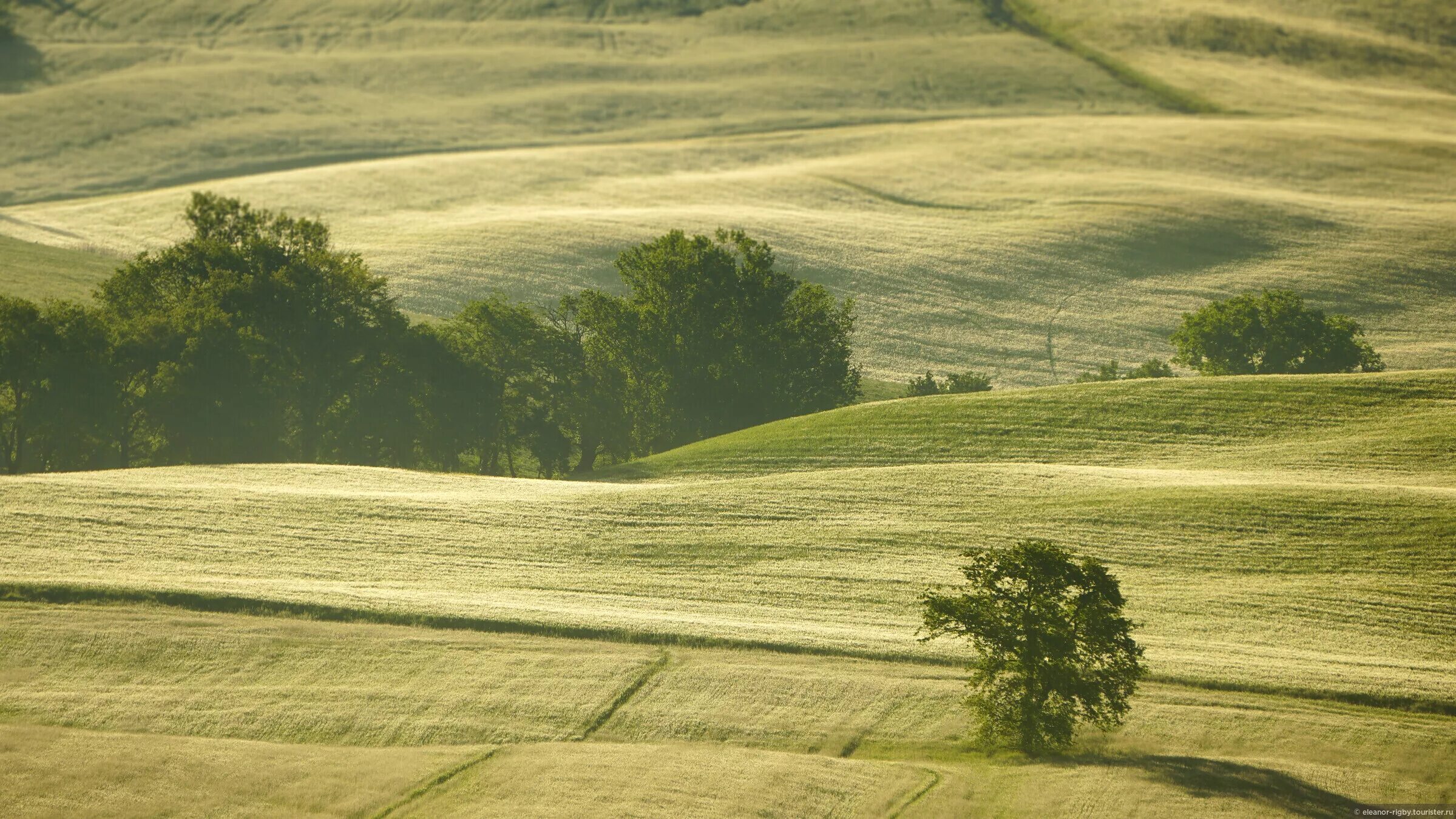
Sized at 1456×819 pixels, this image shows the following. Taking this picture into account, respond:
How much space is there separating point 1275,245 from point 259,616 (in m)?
55.0

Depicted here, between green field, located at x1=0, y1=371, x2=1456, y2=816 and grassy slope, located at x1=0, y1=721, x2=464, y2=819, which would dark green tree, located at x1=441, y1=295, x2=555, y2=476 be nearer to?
green field, located at x1=0, y1=371, x2=1456, y2=816

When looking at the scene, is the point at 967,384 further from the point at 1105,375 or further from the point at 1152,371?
the point at 1152,371

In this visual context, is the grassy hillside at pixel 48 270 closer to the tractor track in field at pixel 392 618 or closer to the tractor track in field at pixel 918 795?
the tractor track in field at pixel 392 618

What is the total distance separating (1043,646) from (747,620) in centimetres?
568

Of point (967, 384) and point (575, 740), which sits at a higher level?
point (575, 740)

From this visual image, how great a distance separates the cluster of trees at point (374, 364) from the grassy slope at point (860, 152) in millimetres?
6716

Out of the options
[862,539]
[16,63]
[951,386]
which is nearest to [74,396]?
[862,539]

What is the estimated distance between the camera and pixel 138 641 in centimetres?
2047

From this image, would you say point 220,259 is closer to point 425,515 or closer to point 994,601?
point 425,515

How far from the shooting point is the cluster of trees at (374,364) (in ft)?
131

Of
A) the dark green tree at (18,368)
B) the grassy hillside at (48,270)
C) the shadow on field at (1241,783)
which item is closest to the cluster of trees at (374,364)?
the dark green tree at (18,368)

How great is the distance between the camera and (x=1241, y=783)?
54.0 ft

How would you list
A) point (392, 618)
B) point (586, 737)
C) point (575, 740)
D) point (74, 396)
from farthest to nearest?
point (74, 396), point (392, 618), point (586, 737), point (575, 740)

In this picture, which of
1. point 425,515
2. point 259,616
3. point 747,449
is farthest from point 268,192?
point 259,616
